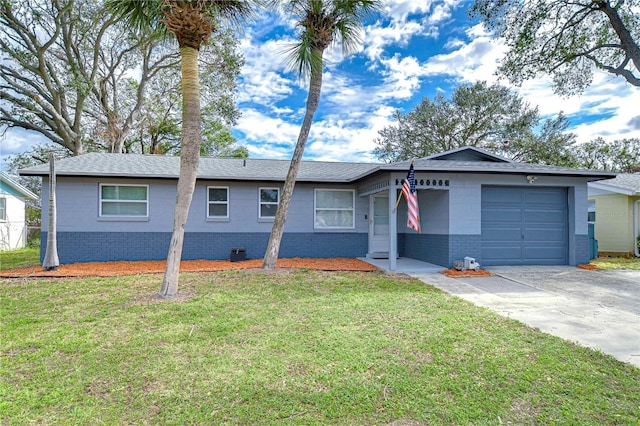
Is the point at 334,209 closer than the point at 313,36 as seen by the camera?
No

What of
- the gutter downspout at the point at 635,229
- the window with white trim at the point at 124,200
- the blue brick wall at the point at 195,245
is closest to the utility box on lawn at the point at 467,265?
the blue brick wall at the point at 195,245

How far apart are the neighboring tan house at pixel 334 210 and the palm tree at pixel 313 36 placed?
2.46 meters

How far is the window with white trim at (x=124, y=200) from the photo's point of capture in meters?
10.7

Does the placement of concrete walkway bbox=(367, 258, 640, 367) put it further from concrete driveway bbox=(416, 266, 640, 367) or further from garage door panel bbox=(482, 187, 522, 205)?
garage door panel bbox=(482, 187, 522, 205)

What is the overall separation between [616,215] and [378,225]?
10.5 m

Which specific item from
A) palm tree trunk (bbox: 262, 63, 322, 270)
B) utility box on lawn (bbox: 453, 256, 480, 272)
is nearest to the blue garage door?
utility box on lawn (bbox: 453, 256, 480, 272)

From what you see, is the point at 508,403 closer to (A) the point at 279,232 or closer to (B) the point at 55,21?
(A) the point at 279,232

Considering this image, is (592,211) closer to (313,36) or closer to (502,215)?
(502,215)

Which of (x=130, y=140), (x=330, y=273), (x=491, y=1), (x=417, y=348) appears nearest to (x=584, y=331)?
(x=417, y=348)

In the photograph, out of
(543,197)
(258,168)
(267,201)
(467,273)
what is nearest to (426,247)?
(467,273)

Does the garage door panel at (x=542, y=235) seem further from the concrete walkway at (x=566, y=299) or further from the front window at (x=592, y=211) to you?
the front window at (x=592, y=211)

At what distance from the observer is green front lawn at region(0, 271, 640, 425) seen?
2764 millimetres

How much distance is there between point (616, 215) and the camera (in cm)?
1376

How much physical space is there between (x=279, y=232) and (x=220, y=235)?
3.40 m
